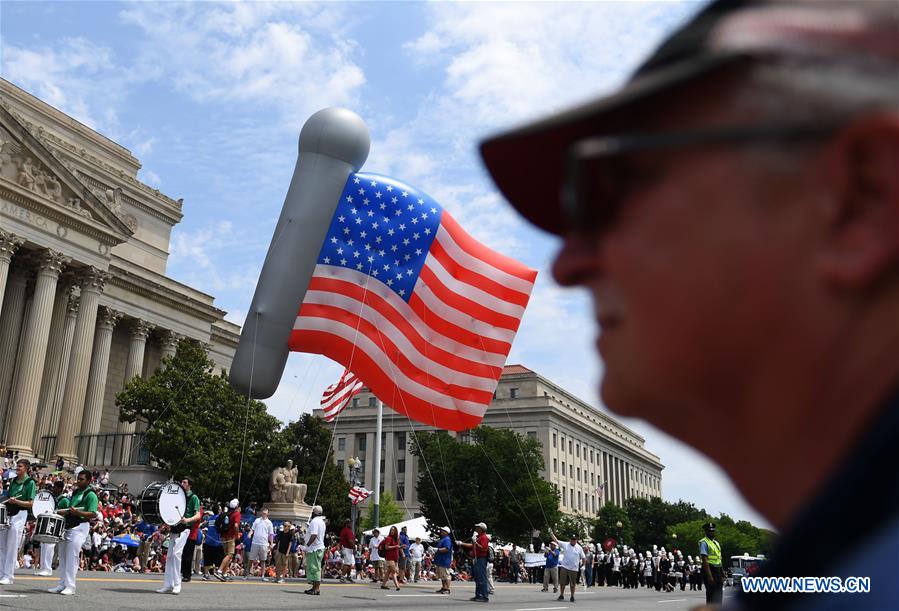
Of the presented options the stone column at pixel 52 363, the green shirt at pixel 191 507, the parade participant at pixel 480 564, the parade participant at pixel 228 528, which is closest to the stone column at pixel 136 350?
the stone column at pixel 52 363

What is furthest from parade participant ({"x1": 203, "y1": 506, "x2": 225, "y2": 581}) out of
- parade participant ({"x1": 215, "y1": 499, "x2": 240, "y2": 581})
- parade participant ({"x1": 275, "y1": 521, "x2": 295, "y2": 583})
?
parade participant ({"x1": 275, "y1": 521, "x2": 295, "y2": 583})

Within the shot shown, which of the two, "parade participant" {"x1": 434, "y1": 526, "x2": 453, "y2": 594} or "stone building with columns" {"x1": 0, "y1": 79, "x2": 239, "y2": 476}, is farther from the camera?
"stone building with columns" {"x1": 0, "y1": 79, "x2": 239, "y2": 476}

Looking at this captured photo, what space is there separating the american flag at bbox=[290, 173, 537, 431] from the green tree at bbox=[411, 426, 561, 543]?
169ft

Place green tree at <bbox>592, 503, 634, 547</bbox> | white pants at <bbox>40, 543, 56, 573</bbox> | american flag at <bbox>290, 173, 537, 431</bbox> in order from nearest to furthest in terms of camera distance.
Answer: american flag at <bbox>290, 173, 537, 431</bbox>, white pants at <bbox>40, 543, 56, 573</bbox>, green tree at <bbox>592, 503, 634, 547</bbox>

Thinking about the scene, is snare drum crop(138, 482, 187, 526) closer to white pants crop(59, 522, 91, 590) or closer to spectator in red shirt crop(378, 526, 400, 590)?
white pants crop(59, 522, 91, 590)

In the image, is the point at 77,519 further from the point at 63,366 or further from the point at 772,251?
the point at 63,366

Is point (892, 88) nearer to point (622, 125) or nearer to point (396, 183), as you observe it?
point (622, 125)

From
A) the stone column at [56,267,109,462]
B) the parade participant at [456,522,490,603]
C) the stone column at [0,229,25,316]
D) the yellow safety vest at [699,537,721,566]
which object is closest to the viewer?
the yellow safety vest at [699,537,721,566]

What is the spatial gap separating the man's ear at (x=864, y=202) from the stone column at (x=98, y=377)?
145ft

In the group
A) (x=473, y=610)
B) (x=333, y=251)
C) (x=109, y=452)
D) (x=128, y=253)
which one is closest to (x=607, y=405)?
(x=333, y=251)

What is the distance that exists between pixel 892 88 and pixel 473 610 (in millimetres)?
15695

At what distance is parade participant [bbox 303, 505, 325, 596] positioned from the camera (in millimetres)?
17234

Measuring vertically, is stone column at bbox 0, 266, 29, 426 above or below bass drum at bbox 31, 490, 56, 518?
above

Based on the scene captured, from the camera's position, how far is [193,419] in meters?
35.0
